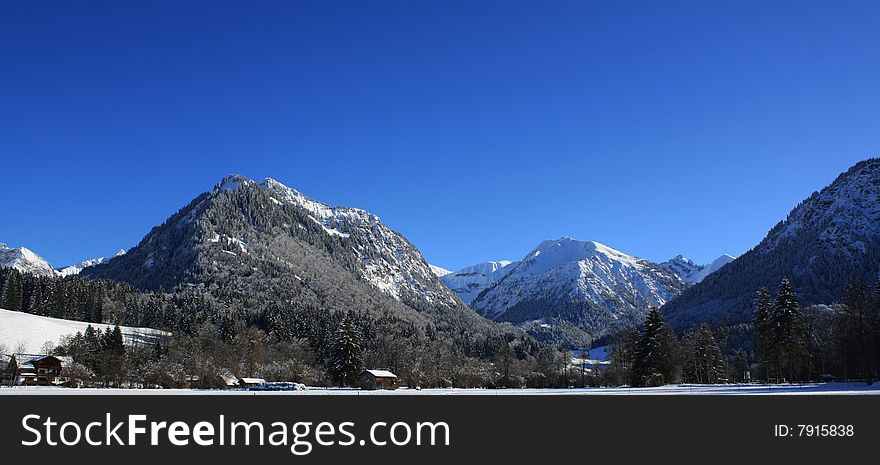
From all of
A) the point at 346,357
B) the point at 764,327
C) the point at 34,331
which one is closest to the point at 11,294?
the point at 34,331

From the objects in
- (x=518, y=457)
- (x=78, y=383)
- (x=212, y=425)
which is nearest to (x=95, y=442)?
(x=212, y=425)

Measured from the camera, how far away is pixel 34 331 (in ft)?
465

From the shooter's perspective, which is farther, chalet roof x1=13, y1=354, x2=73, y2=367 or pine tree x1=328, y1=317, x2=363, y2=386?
chalet roof x1=13, y1=354, x2=73, y2=367

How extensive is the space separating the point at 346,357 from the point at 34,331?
86.7m

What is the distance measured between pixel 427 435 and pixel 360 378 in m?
80.3

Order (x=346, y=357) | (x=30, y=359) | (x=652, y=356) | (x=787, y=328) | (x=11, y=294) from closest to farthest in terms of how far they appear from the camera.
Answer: (x=787, y=328) → (x=652, y=356) → (x=346, y=357) → (x=30, y=359) → (x=11, y=294)

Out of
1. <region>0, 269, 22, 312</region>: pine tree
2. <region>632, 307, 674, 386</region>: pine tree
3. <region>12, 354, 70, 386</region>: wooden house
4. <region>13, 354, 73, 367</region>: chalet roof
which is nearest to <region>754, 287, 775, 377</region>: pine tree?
<region>632, 307, 674, 386</region>: pine tree

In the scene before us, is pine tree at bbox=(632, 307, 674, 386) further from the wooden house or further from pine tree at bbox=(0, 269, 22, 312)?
pine tree at bbox=(0, 269, 22, 312)

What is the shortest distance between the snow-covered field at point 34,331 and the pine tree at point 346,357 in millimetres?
70846

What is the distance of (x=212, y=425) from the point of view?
82.1ft

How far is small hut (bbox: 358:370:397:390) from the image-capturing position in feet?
332

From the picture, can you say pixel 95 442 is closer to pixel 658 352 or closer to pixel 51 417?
pixel 51 417

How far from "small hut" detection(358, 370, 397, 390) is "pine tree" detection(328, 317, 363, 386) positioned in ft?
9.01

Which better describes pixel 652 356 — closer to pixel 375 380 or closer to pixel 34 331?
pixel 375 380
